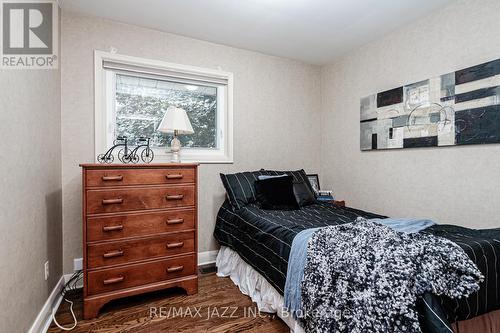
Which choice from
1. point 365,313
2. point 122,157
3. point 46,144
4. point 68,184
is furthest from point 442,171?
point 68,184

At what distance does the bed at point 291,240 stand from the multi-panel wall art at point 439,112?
805mm

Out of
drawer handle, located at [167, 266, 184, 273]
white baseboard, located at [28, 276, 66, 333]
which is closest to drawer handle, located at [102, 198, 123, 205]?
drawer handle, located at [167, 266, 184, 273]

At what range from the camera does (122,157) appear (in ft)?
7.79

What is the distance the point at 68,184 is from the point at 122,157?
Result: 0.50m

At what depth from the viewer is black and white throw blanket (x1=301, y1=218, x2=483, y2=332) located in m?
1.04

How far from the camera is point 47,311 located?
1710 millimetres

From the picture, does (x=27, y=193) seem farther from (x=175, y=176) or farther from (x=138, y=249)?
(x=175, y=176)

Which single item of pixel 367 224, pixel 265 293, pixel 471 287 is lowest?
pixel 265 293

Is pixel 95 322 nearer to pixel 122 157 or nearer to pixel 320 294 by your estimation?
pixel 122 157

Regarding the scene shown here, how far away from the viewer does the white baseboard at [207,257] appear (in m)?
2.72

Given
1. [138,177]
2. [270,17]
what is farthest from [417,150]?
[138,177]

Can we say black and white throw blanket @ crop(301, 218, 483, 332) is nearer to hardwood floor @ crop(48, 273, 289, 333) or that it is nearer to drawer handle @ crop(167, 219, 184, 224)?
hardwood floor @ crop(48, 273, 289, 333)

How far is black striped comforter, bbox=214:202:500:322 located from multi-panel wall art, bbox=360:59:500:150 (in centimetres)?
80

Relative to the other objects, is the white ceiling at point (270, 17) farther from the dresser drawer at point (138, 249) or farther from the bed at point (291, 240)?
the dresser drawer at point (138, 249)
